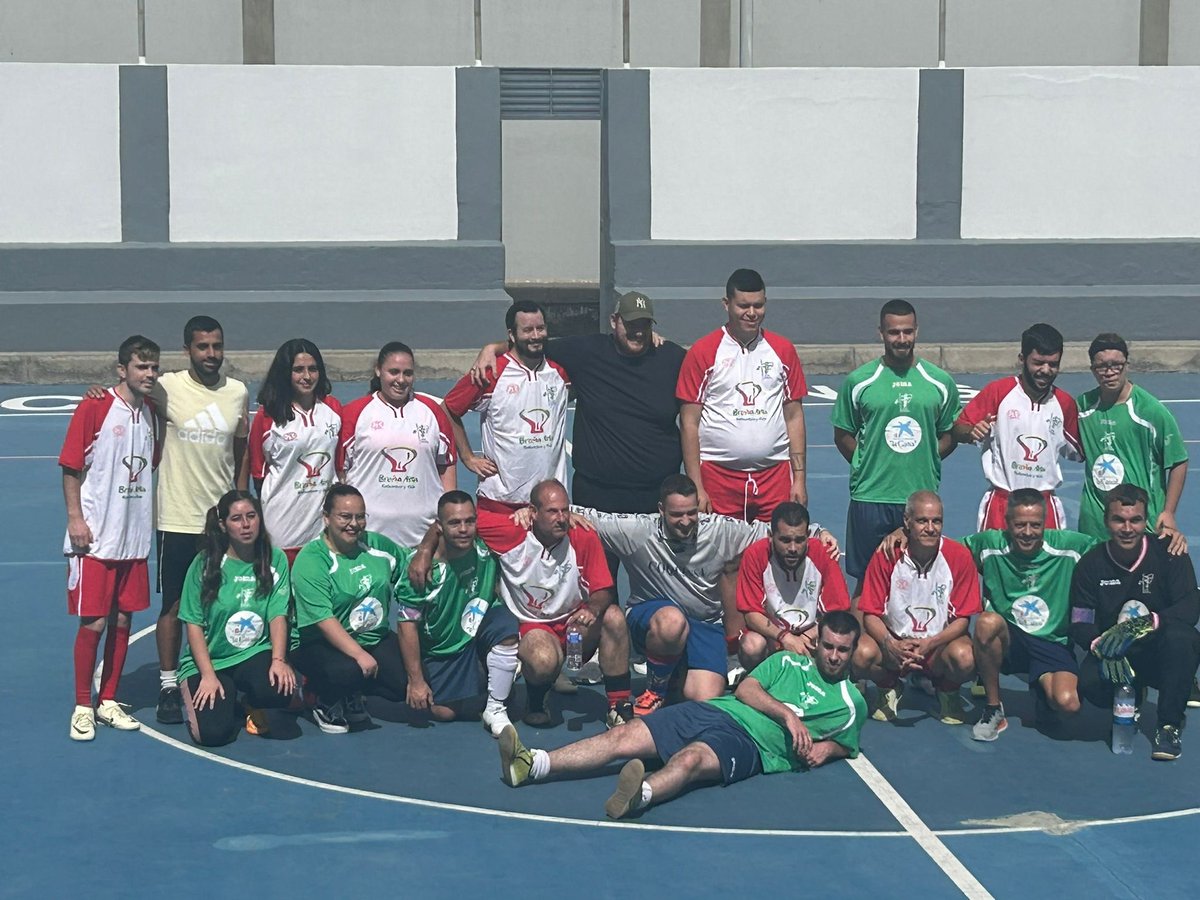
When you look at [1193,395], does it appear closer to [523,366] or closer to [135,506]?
[523,366]

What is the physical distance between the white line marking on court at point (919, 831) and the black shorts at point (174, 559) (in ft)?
11.3

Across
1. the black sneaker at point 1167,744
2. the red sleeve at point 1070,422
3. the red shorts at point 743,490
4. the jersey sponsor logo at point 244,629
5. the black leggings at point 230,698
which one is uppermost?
the red sleeve at point 1070,422

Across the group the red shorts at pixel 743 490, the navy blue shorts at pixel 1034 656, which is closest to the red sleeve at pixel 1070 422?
the navy blue shorts at pixel 1034 656

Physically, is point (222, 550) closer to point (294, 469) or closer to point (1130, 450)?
point (294, 469)

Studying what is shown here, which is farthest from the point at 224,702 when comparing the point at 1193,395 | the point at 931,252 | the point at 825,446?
the point at 931,252

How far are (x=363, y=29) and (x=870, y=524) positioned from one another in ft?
76.6

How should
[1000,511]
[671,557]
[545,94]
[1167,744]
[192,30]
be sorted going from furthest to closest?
1. [192,30]
2. [545,94]
3. [1000,511]
4. [671,557]
5. [1167,744]

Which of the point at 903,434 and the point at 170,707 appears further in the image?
the point at 903,434

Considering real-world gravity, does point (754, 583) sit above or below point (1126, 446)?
below

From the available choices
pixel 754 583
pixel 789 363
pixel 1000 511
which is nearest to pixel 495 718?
pixel 754 583

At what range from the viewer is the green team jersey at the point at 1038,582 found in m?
9.30

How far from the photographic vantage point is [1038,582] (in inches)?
368

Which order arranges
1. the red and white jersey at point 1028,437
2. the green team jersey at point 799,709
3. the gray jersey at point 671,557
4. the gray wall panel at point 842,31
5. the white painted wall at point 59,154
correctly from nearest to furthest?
the green team jersey at point 799,709 < the gray jersey at point 671,557 < the red and white jersey at point 1028,437 < the white painted wall at point 59,154 < the gray wall panel at point 842,31

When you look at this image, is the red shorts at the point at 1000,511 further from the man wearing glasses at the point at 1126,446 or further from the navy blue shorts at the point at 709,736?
the navy blue shorts at the point at 709,736
